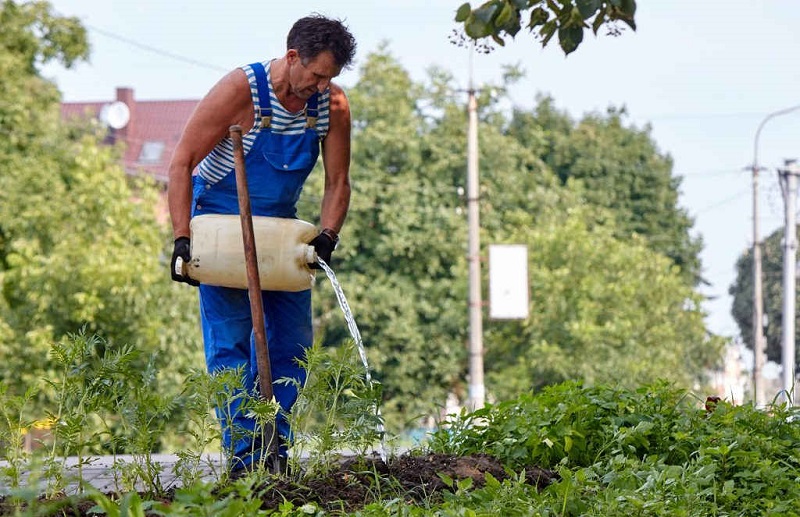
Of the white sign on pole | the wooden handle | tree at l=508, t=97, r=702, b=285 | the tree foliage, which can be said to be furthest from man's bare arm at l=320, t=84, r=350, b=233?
tree at l=508, t=97, r=702, b=285

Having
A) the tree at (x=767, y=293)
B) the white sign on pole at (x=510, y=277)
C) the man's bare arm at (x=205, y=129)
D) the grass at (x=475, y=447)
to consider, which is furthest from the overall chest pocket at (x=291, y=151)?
the tree at (x=767, y=293)

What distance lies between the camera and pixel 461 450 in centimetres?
498

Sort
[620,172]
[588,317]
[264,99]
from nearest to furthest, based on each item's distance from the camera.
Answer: [264,99]
[588,317]
[620,172]

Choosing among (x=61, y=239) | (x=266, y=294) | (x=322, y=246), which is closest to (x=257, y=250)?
(x=322, y=246)

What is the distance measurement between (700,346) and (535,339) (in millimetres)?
6882

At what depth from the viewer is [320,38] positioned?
497 cm

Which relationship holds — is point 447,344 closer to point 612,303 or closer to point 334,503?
point 612,303

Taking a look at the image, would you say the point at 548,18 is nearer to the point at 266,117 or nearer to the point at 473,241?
the point at 266,117

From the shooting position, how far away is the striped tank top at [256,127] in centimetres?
525

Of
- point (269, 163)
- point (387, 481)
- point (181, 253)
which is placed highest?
point (269, 163)

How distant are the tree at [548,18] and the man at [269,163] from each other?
0.59 metres

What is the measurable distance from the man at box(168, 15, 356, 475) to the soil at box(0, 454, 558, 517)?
81cm

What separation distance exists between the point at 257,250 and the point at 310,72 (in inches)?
26.7

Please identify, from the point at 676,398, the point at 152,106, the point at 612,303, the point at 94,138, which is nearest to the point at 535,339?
the point at 612,303
